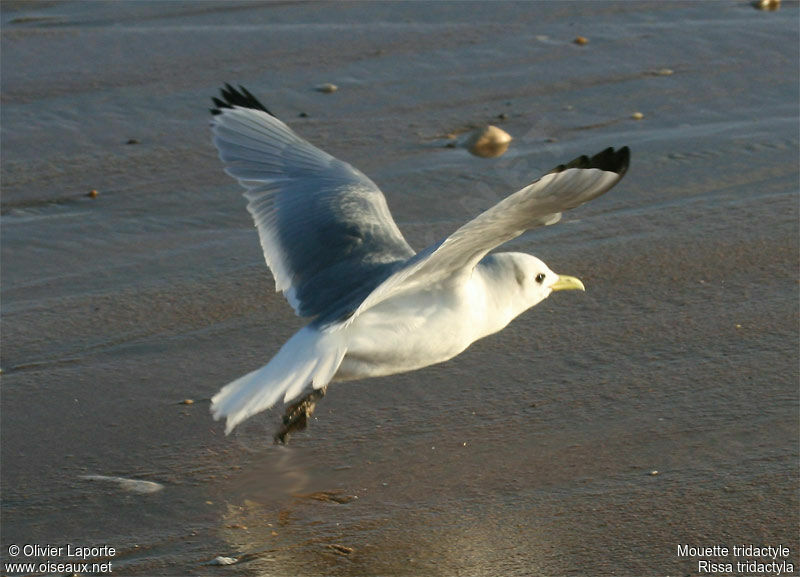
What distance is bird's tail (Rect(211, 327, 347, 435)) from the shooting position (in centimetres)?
327

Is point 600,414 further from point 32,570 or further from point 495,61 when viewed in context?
point 495,61

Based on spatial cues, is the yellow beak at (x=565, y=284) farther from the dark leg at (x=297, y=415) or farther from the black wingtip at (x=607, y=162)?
the black wingtip at (x=607, y=162)

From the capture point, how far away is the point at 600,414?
416cm

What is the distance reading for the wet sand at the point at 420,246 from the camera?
11.8 feet

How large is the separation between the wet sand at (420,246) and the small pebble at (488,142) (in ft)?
0.28

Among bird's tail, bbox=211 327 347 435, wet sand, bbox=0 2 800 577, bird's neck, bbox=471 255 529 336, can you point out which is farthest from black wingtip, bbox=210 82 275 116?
bird's tail, bbox=211 327 347 435

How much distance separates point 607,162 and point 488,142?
3307 millimetres

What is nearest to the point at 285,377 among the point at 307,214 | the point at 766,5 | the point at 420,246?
the point at 307,214

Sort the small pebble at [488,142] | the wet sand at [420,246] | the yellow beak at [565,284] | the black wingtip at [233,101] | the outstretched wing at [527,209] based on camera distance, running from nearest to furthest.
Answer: the outstretched wing at [527,209]
the wet sand at [420,246]
the yellow beak at [565,284]
the black wingtip at [233,101]
the small pebble at [488,142]

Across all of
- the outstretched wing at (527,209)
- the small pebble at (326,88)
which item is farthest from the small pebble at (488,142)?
the outstretched wing at (527,209)

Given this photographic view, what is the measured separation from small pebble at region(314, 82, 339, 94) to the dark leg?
11.6 feet

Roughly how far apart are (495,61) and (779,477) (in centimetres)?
451

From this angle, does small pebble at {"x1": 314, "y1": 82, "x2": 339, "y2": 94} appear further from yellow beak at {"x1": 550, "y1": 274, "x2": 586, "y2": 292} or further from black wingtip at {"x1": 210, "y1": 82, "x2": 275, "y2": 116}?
yellow beak at {"x1": 550, "y1": 274, "x2": 586, "y2": 292}

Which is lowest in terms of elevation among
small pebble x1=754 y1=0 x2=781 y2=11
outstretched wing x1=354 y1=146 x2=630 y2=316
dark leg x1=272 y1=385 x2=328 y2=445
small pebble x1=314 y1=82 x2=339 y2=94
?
dark leg x1=272 y1=385 x2=328 y2=445
